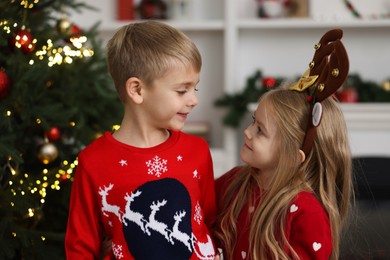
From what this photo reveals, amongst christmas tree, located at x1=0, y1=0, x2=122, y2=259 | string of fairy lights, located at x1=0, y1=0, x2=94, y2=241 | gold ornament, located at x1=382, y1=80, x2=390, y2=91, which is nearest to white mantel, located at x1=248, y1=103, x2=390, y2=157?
gold ornament, located at x1=382, y1=80, x2=390, y2=91

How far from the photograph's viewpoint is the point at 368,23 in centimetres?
438

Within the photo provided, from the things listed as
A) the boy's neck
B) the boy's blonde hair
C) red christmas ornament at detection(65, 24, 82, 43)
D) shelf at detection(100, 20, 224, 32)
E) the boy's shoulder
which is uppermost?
the boy's blonde hair

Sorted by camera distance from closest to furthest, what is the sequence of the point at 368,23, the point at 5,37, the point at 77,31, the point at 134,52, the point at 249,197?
the point at 134,52
the point at 249,197
the point at 5,37
the point at 77,31
the point at 368,23

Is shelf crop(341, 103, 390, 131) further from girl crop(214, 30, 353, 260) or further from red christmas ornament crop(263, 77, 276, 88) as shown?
girl crop(214, 30, 353, 260)

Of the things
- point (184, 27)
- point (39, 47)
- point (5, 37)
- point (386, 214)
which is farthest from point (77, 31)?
point (184, 27)

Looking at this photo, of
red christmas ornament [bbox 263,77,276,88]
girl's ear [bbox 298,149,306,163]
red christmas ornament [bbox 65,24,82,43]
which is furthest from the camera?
red christmas ornament [bbox 263,77,276,88]

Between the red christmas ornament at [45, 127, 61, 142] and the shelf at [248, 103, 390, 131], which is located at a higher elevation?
the red christmas ornament at [45, 127, 61, 142]

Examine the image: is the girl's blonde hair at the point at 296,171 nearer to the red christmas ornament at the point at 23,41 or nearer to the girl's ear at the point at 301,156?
the girl's ear at the point at 301,156

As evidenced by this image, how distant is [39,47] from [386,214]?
125 cm

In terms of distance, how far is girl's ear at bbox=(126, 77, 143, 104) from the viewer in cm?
183

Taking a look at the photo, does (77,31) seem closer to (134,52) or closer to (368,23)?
(134,52)

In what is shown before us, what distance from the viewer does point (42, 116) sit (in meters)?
2.46

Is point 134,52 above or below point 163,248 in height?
above

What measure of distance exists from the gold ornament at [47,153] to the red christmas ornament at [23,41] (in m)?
0.37
